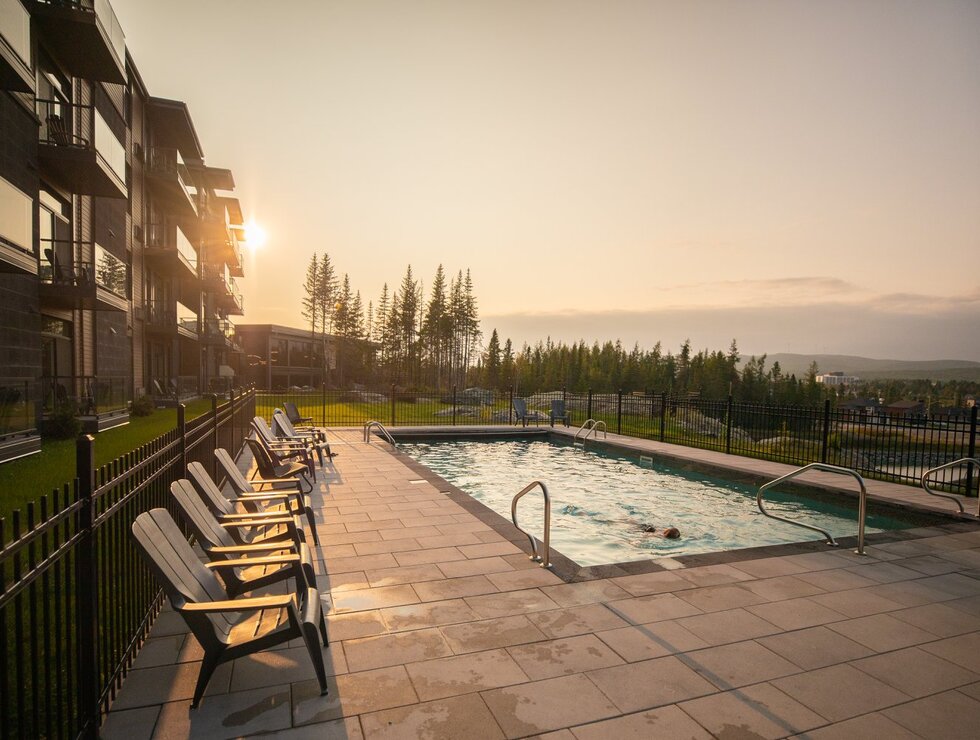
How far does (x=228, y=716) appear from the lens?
114 inches

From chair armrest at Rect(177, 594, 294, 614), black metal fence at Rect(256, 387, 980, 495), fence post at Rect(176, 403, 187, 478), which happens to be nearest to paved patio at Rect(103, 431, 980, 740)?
chair armrest at Rect(177, 594, 294, 614)

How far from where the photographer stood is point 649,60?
38.0 ft

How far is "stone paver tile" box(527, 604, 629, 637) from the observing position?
12.9ft

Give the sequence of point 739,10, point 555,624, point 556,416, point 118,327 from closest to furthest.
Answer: point 555,624 → point 739,10 → point 118,327 → point 556,416

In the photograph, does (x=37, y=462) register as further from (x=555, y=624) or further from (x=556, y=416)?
(x=556, y=416)

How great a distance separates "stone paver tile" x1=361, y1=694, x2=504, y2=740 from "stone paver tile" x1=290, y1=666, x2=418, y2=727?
0.29 ft

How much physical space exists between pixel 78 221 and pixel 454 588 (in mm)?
17938

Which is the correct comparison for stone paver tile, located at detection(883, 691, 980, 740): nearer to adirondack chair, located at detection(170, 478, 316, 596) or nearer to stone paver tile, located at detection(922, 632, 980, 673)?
stone paver tile, located at detection(922, 632, 980, 673)

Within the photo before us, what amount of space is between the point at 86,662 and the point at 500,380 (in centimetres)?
7901

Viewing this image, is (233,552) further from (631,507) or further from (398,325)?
(398,325)

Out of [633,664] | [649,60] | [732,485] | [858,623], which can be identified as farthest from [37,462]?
[649,60]

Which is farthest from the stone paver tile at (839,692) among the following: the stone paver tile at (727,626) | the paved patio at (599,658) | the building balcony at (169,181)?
the building balcony at (169,181)

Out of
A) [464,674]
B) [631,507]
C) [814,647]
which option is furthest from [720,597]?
[631,507]

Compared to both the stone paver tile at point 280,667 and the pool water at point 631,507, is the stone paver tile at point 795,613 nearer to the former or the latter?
the pool water at point 631,507
